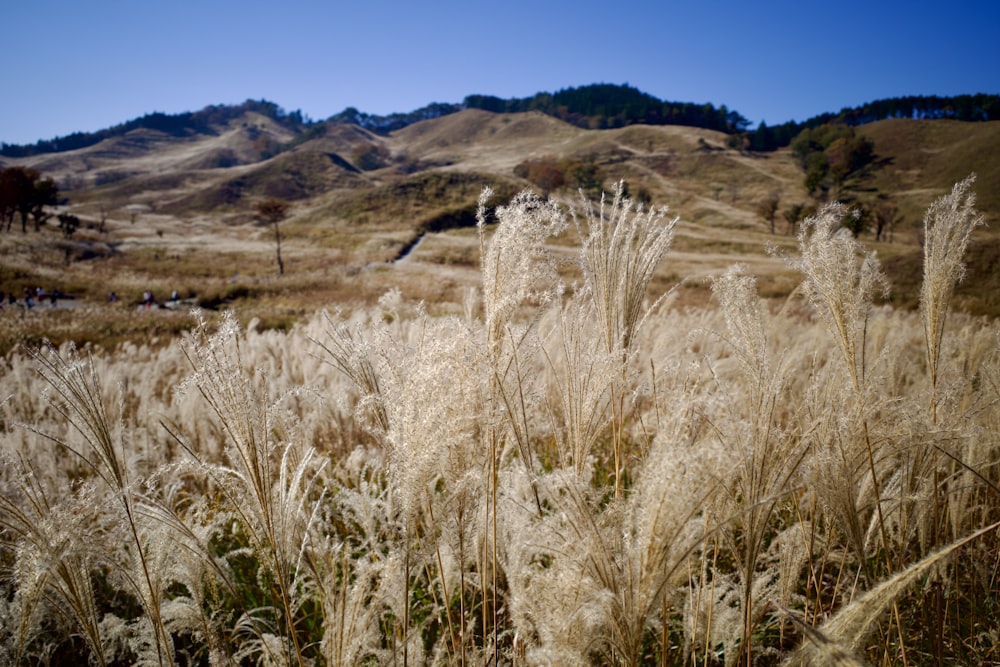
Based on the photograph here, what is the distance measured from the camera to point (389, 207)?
240 ft

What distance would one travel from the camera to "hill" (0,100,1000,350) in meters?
24.8

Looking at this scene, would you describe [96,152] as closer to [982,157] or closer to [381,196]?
[381,196]

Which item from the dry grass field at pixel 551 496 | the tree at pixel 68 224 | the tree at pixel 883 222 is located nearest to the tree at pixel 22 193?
the tree at pixel 68 224

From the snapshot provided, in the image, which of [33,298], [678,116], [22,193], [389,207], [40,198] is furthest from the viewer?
[678,116]

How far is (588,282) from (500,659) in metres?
1.61

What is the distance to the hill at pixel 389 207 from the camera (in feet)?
81.2

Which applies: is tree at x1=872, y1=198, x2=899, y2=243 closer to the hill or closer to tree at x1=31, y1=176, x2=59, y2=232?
the hill

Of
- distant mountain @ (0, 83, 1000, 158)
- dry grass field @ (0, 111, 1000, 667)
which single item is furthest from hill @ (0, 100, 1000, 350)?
distant mountain @ (0, 83, 1000, 158)

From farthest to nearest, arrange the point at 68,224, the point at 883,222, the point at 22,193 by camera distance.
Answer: the point at 883,222 → the point at 68,224 → the point at 22,193

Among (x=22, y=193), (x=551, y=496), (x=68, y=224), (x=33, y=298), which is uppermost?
(x=22, y=193)

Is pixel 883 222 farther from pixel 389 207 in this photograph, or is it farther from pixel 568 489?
pixel 389 207

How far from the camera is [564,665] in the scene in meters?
1.29

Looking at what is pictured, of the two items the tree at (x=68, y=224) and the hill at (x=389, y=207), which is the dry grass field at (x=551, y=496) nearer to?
the hill at (x=389, y=207)

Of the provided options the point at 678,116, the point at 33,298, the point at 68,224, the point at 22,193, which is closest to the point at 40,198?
the point at 22,193
